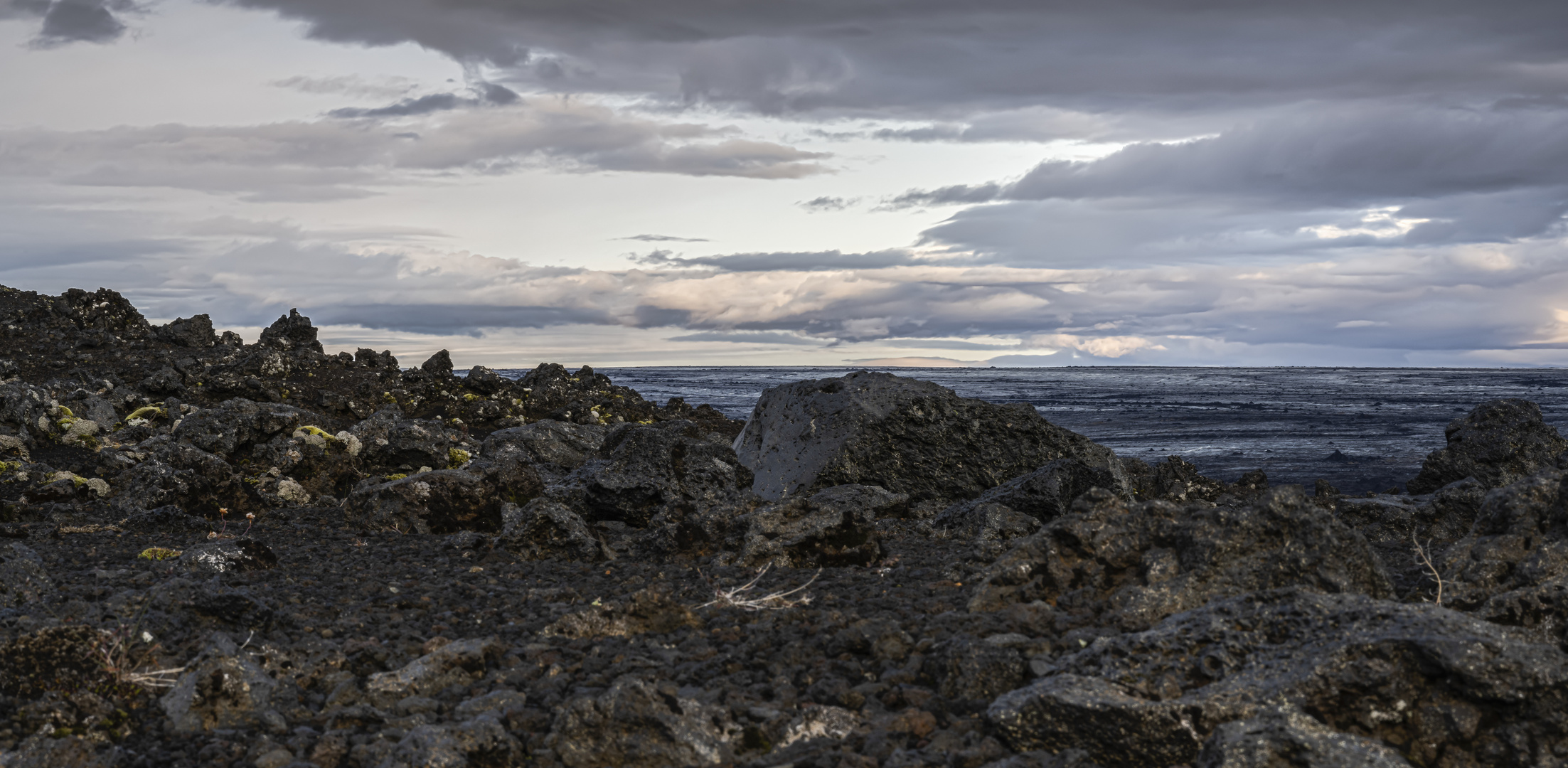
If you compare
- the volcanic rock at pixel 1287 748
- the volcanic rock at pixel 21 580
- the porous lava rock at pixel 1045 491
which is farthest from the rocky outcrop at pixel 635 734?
the porous lava rock at pixel 1045 491

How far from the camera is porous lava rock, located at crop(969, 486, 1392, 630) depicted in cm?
572

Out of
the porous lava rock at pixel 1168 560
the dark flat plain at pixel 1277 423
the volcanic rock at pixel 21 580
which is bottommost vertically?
the dark flat plain at pixel 1277 423

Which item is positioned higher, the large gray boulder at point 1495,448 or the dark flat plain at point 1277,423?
the large gray boulder at point 1495,448

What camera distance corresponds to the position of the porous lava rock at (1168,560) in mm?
5723

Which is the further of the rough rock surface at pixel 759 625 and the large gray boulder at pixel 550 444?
the large gray boulder at pixel 550 444

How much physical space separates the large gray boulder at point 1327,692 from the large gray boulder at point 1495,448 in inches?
515

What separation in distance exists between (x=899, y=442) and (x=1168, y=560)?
23.2 ft

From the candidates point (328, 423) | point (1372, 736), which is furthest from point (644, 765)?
point (328, 423)

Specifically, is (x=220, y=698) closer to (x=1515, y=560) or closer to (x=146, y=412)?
(x=1515, y=560)

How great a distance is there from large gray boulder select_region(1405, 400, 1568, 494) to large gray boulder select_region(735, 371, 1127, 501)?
5.99m

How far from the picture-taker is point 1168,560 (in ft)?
19.8

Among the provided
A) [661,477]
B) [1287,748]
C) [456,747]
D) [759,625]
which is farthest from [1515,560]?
[661,477]

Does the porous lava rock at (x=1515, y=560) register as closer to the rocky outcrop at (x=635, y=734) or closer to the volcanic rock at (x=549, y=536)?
the rocky outcrop at (x=635, y=734)

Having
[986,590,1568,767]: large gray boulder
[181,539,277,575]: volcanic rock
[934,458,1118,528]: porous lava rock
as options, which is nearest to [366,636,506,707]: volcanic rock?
[986,590,1568,767]: large gray boulder
